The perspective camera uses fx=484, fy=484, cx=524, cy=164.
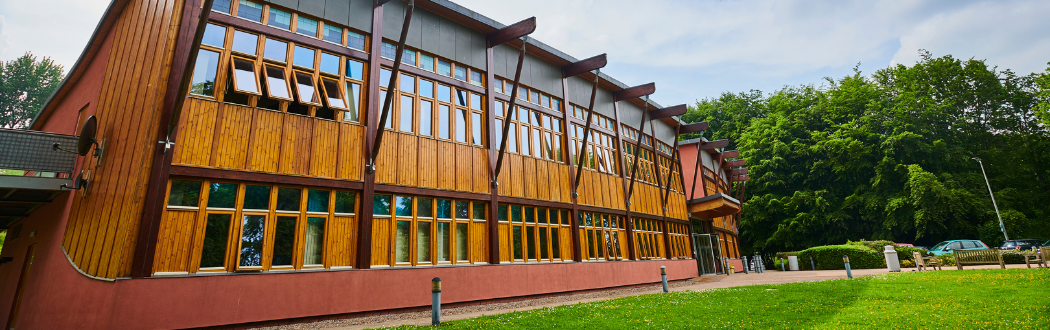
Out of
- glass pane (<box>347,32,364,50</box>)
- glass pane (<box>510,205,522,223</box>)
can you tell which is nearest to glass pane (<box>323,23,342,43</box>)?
glass pane (<box>347,32,364,50</box>)

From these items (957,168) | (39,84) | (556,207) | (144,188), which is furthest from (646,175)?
(39,84)

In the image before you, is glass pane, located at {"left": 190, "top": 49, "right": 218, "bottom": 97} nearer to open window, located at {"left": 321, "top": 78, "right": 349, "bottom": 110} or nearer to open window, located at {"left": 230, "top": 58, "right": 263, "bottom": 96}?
open window, located at {"left": 230, "top": 58, "right": 263, "bottom": 96}

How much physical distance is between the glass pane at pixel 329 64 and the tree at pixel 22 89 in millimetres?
49850

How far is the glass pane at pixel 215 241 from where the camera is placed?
31.7ft

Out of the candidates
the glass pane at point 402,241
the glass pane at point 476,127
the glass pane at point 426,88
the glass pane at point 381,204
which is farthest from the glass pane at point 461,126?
the glass pane at point 402,241

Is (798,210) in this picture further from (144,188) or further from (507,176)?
(144,188)

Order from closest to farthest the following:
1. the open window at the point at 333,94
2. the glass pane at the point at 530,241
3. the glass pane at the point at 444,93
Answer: the open window at the point at 333,94 < the glass pane at the point at 444,93 < the glass pane at the point at 530,241

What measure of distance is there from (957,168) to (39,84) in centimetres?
8177

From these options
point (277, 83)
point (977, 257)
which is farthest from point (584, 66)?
point (977, 257)

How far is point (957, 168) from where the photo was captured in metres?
35.5

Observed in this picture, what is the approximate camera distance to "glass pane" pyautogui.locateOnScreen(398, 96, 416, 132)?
1350 centimetres

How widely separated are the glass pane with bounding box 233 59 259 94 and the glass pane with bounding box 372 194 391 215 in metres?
3.69

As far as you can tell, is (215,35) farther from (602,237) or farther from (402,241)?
(602,237)

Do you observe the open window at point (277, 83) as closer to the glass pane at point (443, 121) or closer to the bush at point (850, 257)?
the glass pane at point (443, 121)
